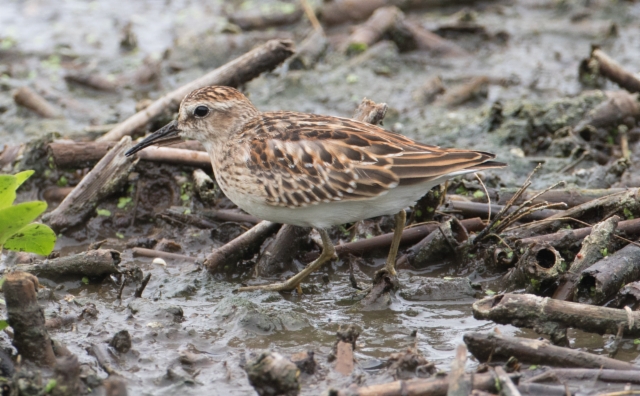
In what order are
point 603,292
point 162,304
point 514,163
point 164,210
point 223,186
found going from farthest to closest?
point 514,163 → point 164,210 → point 223,186 → point 162,304 → point 603,292

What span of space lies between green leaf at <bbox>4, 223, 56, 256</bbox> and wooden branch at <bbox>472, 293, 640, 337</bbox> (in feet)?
9.29

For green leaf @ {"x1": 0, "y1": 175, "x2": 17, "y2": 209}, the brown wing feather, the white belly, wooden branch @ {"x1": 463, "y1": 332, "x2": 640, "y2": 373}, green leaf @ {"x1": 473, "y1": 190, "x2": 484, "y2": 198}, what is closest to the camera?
wooden branch @ {"x1": 463, "y1": 332, "x2": 640, "y2": 373}

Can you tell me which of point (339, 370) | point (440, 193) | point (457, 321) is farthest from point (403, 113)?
point (339, 370)

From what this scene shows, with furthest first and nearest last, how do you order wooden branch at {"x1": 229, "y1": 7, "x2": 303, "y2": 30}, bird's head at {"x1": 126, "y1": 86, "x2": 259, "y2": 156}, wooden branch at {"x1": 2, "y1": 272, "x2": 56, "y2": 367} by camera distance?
1. wooden branch at {"x1": 229, "y1": 7, "x2": 303, "y2": 30}
2. bird's head at {"x1": 126, "y1": 86, "x2": 259, "y2": 156}
3. wooden branch at {"x1": 2, "y1": 272, "x2": 56, "y2": 367}

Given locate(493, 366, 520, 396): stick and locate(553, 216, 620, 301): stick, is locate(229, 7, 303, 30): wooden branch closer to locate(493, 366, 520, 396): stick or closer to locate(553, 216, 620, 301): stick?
locate(553, 216, 620, 301): stick

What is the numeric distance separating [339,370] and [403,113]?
5785 millimetres

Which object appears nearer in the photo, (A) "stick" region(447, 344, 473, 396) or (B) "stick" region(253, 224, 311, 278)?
(A) "stick" region(447, 344, 473, 396)

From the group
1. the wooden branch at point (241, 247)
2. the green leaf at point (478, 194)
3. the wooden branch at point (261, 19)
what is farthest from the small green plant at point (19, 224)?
the wooden branch at point (261, 19)

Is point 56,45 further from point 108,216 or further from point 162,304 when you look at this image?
point 162,304

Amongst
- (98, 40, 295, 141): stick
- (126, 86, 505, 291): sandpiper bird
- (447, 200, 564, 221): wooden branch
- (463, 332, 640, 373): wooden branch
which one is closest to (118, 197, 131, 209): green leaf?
(98, 40, 295, 141): stick

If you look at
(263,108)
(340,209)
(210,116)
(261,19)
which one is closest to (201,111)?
(210,116)

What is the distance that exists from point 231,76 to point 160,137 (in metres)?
1.59

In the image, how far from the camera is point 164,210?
798cm

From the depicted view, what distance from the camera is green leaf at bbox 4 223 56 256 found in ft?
17.8
